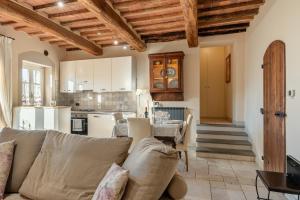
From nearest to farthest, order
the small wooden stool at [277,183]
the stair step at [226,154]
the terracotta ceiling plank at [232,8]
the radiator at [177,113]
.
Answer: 1. the small wooden stool at [277,183]
2. the terracotta ceiling plank at [232,8]
3. the stair step at [226,154]
4. the radiator at [177,113]

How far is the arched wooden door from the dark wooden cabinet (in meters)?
2.23

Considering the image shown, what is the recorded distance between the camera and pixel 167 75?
5.44 m

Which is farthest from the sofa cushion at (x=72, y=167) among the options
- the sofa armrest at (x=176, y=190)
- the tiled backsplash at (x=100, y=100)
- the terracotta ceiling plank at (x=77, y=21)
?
the tiled backsplash at (x=100, y=100)

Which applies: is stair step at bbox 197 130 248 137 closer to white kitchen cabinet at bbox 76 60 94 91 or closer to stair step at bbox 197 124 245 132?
stair step at bbox 197 124 245 132

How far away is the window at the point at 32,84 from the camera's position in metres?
5.29

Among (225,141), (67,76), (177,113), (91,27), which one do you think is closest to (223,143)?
(225,141)

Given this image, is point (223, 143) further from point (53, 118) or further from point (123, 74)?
point (53, 118)

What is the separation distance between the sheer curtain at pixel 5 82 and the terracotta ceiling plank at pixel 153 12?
2.67 meters

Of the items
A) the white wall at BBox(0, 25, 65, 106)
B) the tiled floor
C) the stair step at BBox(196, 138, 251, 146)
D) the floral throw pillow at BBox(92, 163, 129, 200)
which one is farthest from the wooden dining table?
the white wall at BBox(0, 25, 65, 106)

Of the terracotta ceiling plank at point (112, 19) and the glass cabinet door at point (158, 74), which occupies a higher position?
the terracotta ceiling plank at point (112, 19)

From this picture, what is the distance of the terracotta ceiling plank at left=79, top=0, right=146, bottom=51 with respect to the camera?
3.17 metres

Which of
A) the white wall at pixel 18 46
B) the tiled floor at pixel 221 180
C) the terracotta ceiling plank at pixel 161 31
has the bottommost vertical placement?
the tiled floor at pixel 221 180

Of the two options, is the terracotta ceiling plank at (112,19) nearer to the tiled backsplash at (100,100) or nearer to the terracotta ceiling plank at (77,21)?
the terracotta ceiling plank at (77,21)

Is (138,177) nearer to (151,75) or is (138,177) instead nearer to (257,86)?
(257,86)
